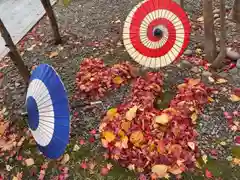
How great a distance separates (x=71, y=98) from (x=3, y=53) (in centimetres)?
229

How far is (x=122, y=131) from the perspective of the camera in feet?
12.5

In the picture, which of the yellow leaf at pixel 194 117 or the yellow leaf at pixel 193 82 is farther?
the yellow leaf at pixel 193 82

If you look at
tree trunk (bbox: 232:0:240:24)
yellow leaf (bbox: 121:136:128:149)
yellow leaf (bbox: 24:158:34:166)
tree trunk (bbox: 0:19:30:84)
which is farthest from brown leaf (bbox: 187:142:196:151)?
tree trunk (bbox: 232:0:240:24)

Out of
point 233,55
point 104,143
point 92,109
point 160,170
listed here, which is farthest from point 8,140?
point 233,55

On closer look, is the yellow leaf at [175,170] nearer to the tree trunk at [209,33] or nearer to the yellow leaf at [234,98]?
the yellow leaf at [234,98]

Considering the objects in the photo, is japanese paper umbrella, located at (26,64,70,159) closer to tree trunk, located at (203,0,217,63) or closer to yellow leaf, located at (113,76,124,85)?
yellow leaf, located at (113,76,124,85)

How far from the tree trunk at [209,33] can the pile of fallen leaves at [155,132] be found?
2.34 feet

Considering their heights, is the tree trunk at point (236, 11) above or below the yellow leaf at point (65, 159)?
above

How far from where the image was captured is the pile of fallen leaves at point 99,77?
14.8ft

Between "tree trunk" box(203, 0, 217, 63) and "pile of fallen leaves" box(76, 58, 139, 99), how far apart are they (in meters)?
1.19

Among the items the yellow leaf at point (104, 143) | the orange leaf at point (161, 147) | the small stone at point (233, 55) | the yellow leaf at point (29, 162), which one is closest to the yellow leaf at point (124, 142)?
the yellow leaf at point (104, 143)

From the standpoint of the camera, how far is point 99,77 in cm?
459

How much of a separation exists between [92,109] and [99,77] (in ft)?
1.71

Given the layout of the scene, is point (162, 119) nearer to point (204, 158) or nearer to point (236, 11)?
point (204, 158)
